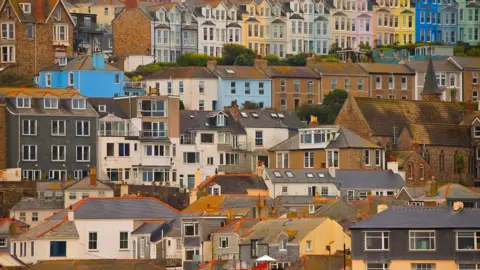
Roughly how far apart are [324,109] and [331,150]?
17462mm

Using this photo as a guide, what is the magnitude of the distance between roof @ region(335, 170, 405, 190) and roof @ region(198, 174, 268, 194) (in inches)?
183

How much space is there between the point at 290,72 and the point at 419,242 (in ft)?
258

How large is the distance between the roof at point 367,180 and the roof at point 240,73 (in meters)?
28.5

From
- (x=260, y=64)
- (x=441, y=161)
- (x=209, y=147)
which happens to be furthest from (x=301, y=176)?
(x=260, y=64)

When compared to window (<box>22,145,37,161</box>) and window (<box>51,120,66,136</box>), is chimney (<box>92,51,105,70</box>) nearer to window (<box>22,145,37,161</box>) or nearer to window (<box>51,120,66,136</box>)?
window (<box>51,120,66,136</box>)

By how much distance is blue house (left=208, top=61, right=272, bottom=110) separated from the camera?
157 meters

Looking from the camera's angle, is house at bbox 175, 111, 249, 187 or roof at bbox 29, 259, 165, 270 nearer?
roof at bbox 29, 259, 165, 270

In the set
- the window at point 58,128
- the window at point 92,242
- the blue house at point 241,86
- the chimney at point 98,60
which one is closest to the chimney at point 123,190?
the window at point 58,128

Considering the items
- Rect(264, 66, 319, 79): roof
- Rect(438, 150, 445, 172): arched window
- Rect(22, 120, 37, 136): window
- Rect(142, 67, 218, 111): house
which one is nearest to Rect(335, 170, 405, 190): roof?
Rect(438, 150, 445, 172): arched window

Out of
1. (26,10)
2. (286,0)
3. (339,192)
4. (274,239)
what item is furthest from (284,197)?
(286,0)

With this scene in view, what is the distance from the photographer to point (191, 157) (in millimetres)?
140875

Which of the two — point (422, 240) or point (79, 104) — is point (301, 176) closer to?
point (79, 104)

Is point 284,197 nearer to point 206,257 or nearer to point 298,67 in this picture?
point 206,257

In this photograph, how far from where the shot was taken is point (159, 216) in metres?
114
